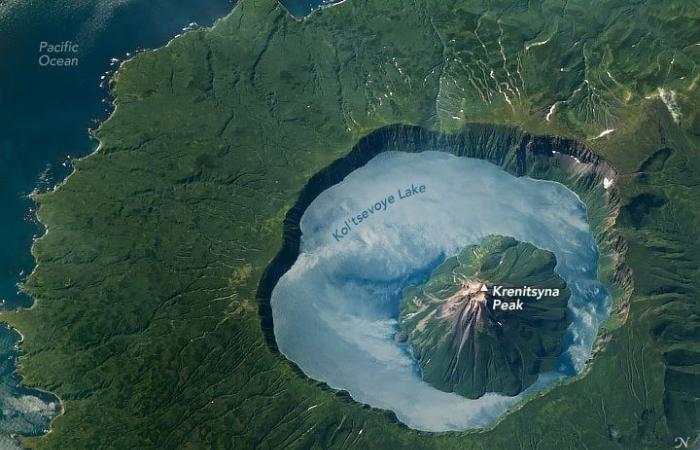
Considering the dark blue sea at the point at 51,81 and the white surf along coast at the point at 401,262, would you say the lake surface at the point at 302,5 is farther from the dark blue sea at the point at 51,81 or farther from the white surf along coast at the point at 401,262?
the white surf along coast at the point at 401,262

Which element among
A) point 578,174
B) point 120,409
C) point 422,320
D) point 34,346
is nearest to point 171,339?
point 120,409

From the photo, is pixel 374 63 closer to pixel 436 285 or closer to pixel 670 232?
pixel 436 285

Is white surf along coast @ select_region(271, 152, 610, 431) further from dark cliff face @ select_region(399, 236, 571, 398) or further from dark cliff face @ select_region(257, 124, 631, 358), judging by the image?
dark cliff face @ select_region(399, 236, 571, 398)

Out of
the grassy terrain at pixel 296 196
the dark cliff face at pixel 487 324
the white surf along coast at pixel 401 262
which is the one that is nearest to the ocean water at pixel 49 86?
the grassy terrain at pixel 296 196

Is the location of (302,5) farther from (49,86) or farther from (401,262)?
(401,262)

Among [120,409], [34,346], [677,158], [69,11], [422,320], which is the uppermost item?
[69,11]

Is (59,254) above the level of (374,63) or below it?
above
